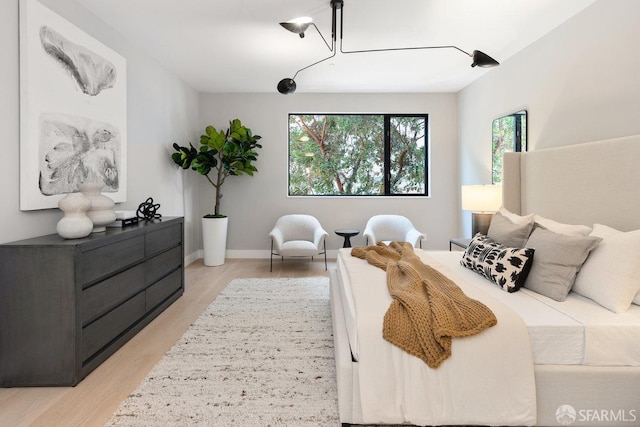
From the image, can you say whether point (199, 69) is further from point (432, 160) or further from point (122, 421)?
point (122, 421)

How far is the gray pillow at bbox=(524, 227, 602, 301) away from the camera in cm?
205

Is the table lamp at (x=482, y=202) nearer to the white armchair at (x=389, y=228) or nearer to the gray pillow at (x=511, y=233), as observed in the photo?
the gray pillow at (x=511, y=233)

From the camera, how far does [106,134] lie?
319cm

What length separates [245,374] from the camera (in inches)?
86.7

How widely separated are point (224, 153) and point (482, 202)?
11.3 ft

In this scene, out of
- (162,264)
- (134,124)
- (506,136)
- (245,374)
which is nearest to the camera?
(245,374)

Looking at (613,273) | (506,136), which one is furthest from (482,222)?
(613,273)

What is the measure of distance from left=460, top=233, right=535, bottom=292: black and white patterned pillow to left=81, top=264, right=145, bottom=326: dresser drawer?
8.40 ft

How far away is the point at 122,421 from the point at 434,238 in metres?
4.91

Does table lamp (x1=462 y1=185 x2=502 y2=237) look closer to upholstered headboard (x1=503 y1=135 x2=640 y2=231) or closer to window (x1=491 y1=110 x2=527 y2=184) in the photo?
upholstered headboard (x1=503 y1=135 x2=640 y2=231)

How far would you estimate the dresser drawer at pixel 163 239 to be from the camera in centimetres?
309

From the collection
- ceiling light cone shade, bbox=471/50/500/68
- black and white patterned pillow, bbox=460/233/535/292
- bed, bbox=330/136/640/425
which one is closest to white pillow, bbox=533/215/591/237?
black and white patterned pillow, bbox=460/233/535/292

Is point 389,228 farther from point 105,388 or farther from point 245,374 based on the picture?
point 105,388

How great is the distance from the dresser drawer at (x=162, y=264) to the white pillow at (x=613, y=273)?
3.11m
